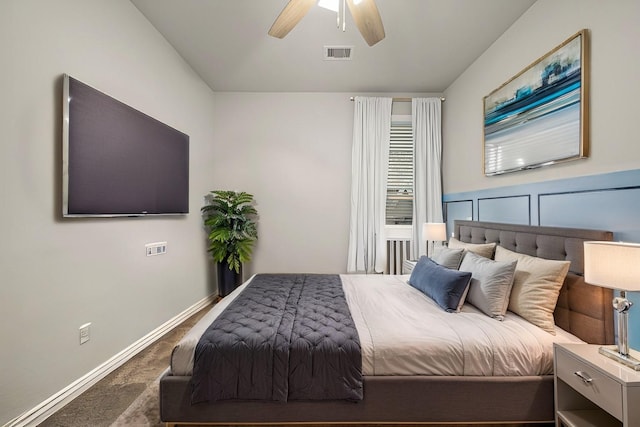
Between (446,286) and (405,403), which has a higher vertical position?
(446,286)

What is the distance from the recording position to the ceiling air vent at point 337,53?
9.74 ft

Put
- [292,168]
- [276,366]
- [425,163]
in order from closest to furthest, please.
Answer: [276,366] < [425,163] < [292,168]

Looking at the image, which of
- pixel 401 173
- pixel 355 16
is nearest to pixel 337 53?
pixel 355 16

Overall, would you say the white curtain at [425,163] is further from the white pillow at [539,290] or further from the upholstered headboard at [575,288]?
the white pillow at [539,290]

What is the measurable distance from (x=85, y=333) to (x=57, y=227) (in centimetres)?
77

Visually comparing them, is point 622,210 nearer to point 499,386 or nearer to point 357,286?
point 499,386

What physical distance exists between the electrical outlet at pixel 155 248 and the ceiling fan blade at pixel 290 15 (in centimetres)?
213

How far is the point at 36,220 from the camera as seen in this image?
5.38 feet

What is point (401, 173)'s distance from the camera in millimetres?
4102

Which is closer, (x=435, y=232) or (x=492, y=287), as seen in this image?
(x=492, y=287)

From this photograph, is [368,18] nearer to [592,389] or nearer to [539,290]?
[539,290]

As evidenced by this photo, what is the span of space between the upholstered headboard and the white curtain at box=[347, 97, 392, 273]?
1.87m

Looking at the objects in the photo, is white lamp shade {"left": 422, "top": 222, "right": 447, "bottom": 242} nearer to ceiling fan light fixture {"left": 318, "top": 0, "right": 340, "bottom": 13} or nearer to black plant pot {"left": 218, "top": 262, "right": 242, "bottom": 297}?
ceiling fan light fixture {"left": 318, "top": 0, "right": 340, "bottom": 13}

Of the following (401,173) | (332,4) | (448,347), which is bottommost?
(448,347)
